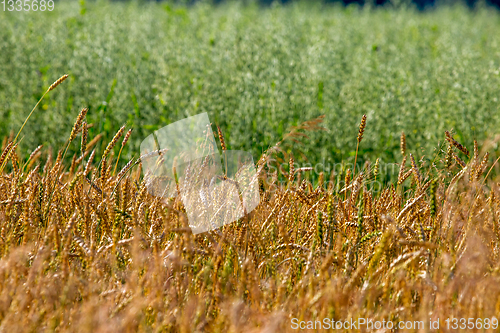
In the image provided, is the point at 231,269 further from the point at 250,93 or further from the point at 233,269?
the point at 250,93

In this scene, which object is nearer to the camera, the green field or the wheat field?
the wheat field

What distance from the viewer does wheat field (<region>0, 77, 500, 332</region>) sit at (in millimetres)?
1267

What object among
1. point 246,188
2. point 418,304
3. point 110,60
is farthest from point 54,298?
point 110,60

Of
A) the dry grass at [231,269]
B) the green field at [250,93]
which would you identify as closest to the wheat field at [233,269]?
the dry grass at [231,269]

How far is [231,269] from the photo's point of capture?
162cm

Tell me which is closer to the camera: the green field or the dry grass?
the dry grass

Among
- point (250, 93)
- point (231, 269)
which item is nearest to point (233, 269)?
point (231, 269)

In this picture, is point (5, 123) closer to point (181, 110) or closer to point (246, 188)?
point (181, 110)

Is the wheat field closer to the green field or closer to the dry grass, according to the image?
the dry grass

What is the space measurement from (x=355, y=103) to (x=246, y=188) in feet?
6.88

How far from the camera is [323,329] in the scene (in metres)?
1.29

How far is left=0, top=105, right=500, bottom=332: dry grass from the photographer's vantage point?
127 centimetres

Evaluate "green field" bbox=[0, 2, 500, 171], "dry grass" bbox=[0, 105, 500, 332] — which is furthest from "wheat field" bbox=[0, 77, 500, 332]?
"green field" bbox=[0, 2, 500, 171]

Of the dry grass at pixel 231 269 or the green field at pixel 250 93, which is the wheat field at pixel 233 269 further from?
the green field at pixel 250 93
